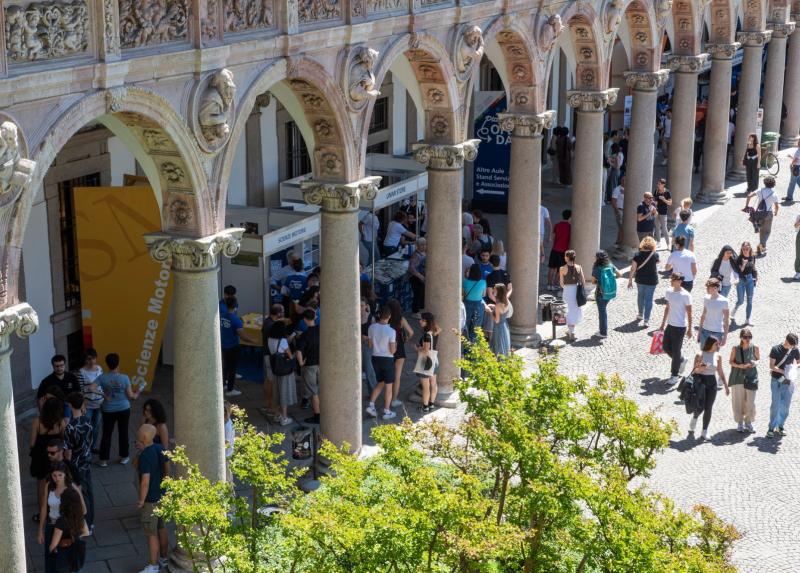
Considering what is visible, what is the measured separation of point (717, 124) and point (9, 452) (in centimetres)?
2290

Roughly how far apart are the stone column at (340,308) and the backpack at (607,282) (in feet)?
20.7

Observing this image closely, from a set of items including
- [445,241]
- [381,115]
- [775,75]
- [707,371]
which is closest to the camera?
[707,371]

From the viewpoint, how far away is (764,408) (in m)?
19.6

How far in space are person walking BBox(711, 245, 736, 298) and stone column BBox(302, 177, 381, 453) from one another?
7863 mm

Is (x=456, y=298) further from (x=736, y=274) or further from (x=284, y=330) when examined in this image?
(x=736, y=274)

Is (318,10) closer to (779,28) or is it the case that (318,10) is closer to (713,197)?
(713,197)

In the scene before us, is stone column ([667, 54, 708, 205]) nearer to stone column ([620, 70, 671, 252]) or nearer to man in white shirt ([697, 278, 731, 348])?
stone column ([620, 70, 671, 252])

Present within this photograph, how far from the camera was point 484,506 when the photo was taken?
427 inches

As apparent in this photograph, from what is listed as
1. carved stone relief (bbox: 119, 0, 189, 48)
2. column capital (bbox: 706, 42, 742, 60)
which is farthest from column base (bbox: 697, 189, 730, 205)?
carved stone relief (bbox: 119, 0, 189, 48)

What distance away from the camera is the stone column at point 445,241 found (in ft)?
61.1

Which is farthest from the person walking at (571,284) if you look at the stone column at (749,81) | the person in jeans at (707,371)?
the stone column at (749,81)

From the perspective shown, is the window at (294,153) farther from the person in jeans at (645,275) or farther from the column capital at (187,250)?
the column capital at (187,250)

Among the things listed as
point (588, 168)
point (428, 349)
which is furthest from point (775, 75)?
point (428, 349)

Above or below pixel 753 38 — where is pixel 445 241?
below
